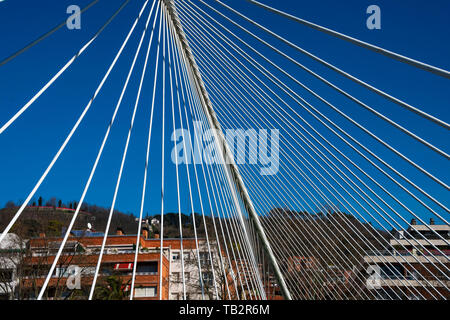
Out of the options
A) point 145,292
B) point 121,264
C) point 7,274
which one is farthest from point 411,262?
point 121,264

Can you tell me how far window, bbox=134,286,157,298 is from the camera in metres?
25.4

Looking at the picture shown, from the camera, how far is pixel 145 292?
25562mm

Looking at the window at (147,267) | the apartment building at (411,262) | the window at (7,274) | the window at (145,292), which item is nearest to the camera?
the apartment building at (411,262)

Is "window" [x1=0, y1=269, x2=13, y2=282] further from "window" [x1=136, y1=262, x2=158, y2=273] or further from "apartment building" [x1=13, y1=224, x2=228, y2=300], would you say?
"window" [x1=136, y1=262, x2=158, y2=273]

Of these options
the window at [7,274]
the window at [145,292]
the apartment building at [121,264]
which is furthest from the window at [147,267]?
the window at [7,274]

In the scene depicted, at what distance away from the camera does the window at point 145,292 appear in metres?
25.4

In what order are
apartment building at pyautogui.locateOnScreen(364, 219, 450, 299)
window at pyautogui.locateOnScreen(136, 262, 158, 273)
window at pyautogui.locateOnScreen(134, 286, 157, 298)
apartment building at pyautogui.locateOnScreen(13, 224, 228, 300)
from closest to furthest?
apartment building at pyautogui.locateOnScreen(364, 219, 450, 299), apartment building at pyautogui.locateOnScreen(13, 224, 228, 300), window at pyautogui.locateOnScreen(134, 286, 157, 298), window at pyautogui.locateOnScreen(136, 262, 158, 273)

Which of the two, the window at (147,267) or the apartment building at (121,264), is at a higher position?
the apartment building at (121,264)

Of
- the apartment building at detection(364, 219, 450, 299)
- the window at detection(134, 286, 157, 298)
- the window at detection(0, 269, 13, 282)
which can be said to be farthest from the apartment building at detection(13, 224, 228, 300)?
the apartment building at detection(364, 219, 450, 299)

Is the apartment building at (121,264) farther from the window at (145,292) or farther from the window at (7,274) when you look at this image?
the window at (7,274)

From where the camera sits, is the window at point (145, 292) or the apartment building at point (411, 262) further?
the window at point (145, 292)

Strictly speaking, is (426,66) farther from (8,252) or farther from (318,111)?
(8,252)

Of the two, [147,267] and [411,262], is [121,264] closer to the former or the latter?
[147,267]
